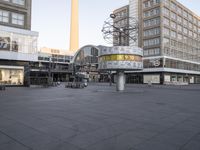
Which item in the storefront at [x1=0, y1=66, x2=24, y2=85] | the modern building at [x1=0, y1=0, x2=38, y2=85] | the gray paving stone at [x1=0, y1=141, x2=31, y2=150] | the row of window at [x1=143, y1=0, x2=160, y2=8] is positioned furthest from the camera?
the row of window at [x1=143, y1=0, x2=160, y2=8]

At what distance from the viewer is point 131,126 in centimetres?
733

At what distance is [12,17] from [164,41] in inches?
2051

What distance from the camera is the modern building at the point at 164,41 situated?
67.8 metres

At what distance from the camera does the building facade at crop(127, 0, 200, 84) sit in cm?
6775

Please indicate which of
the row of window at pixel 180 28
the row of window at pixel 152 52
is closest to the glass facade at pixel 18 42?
the row of window at pixel 152 52

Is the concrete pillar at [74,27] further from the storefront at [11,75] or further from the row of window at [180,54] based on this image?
the storefront at [11,75]

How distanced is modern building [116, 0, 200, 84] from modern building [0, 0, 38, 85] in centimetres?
4544

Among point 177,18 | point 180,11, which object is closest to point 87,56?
point 177,18

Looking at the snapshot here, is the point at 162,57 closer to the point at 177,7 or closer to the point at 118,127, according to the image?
the point at 177,7

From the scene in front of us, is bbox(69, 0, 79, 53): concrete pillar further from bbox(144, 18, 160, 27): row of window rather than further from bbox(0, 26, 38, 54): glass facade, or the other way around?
bbox(0, 26, 38, 54): glass facade

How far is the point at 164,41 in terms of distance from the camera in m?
68.6

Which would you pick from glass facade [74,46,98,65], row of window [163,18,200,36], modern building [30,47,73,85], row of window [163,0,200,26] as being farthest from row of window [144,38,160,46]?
modern building [30,47,73,85]

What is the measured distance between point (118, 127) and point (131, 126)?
0.56m

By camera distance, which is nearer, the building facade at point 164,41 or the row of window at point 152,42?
the building facade at point 164,41
